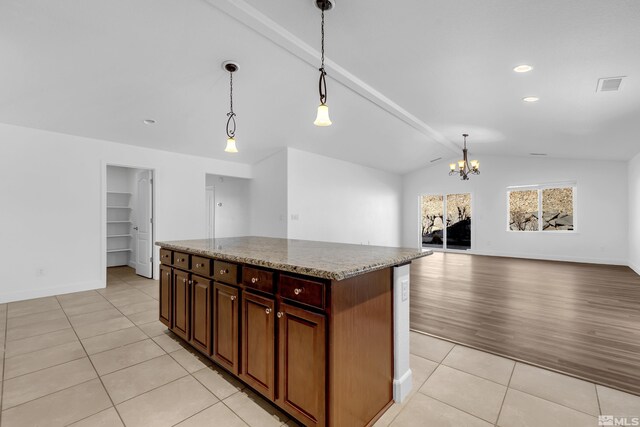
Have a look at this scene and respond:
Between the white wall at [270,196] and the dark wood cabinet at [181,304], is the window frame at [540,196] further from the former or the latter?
the dark wood cabinet at [181,304]

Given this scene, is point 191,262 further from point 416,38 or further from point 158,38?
point 416,38

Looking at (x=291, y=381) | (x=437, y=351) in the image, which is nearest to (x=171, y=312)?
(x=291, y=381)

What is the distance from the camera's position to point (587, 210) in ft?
23.8

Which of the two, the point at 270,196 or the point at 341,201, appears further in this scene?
the point at 341,201

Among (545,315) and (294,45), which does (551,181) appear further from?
(294,45)

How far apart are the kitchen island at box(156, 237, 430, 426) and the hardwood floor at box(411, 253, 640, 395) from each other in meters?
1.37

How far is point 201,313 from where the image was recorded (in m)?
2.32

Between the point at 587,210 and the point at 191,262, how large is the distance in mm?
9050

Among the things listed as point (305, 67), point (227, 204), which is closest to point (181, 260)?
point (305, 67)

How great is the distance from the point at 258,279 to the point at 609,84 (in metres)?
4.11

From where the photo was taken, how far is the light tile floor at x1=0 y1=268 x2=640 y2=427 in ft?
5.63

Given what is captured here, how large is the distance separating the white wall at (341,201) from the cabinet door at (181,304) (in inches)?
129

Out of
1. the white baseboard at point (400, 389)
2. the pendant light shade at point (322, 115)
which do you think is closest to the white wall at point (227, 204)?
the pendant light shade at point (322, 115)

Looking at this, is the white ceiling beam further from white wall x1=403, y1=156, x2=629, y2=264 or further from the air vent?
white wall x1=403, y1=156, x2=629, y2=264
